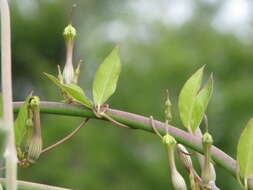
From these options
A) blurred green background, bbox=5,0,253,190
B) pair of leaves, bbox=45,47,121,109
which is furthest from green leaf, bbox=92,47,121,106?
blurred green background, bbox=5,0,253,190

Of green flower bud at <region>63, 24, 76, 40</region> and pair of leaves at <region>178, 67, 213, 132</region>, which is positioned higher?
green flower bud at <region>63, 24, 76, 40</region>

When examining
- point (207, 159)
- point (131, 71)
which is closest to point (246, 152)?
point (207, 159)

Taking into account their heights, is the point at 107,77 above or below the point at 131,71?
below

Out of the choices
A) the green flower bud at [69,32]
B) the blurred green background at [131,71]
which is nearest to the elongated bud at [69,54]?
the green flower bud at [69,32]

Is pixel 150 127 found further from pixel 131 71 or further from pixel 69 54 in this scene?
pixel 131 71

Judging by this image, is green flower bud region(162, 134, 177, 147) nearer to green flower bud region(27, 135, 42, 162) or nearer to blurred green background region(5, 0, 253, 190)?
green flower bud region(27, 135, 42, 162)

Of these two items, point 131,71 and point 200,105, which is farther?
point 131,71

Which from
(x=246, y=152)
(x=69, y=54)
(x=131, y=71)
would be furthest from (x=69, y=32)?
(x=131, y=71)
